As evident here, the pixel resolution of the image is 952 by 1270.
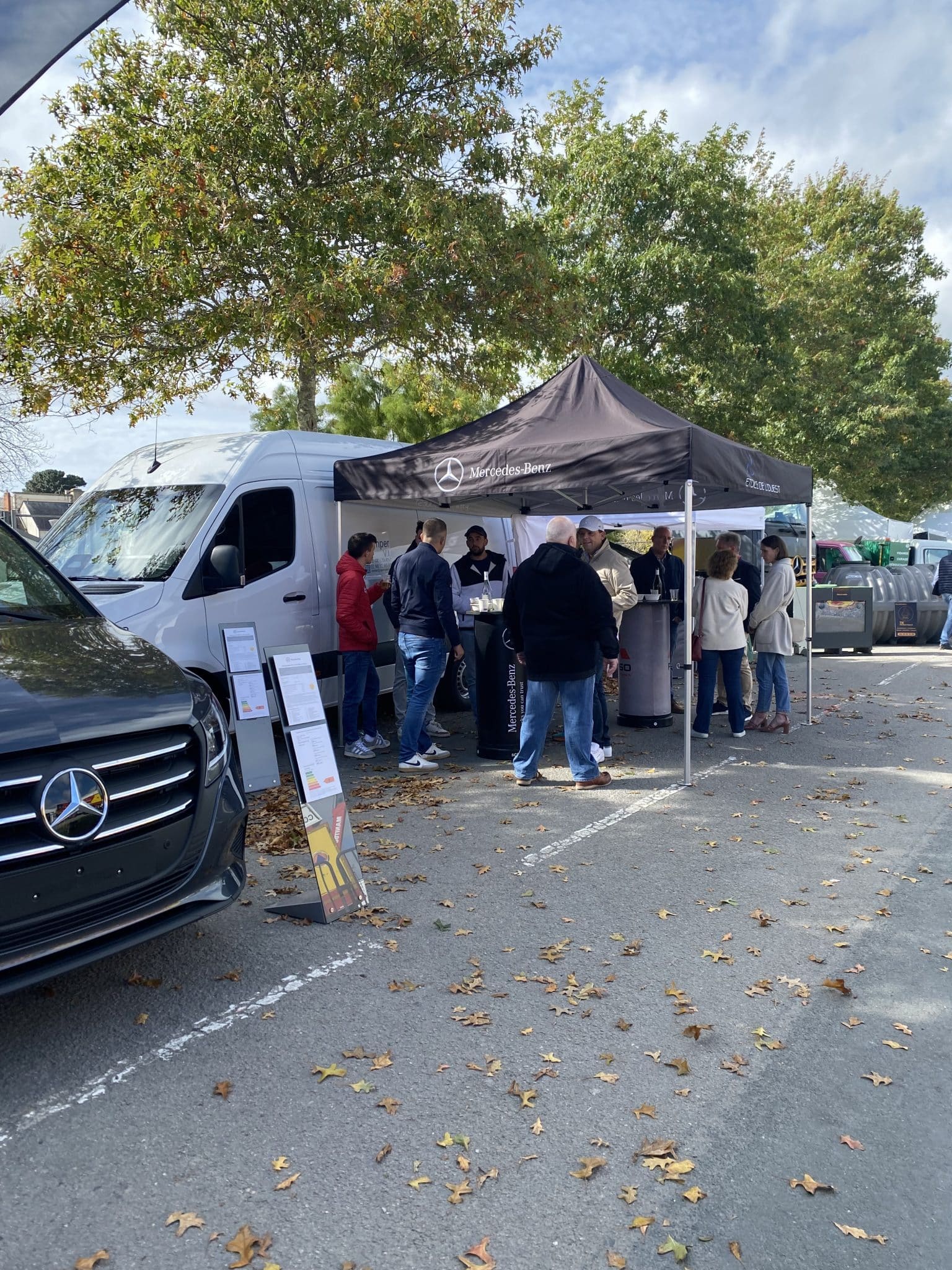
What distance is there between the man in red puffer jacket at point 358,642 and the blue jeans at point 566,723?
1.84m

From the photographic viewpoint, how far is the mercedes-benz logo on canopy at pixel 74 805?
333cm

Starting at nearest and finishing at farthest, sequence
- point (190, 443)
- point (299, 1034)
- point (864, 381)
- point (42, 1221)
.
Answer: point (42, 1221) < point (299, 1034) < point (190, 443) < point (864, 381)

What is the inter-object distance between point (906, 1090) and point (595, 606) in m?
4.28

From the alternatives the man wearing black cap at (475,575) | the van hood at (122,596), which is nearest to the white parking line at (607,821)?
the man wearing black cap at (475,575)

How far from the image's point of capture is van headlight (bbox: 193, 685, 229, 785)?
13.3 feet

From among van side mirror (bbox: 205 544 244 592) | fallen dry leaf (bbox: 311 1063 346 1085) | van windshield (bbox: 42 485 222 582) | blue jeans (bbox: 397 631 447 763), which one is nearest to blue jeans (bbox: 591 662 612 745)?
blue jeans (bbox: 397 631 447 763)

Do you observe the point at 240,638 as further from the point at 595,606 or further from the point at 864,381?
the point at 864,381

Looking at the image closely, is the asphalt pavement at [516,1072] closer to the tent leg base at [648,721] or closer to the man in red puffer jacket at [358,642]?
the man in red puffer jacket at [358,642]

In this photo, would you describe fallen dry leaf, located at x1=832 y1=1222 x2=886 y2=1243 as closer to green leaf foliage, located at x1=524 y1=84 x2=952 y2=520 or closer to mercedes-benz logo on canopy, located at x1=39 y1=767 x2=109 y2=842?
mercedes-benz logo on canopy, located at x1=39 y1=767 x2=109 y2=842

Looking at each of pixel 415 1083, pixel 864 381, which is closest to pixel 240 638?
pixel 415 1083

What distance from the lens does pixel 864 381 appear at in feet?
101

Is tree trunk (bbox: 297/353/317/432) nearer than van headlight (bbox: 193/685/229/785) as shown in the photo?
No

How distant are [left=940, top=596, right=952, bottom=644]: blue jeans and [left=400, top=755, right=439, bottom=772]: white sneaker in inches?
536

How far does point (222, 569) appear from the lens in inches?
311
